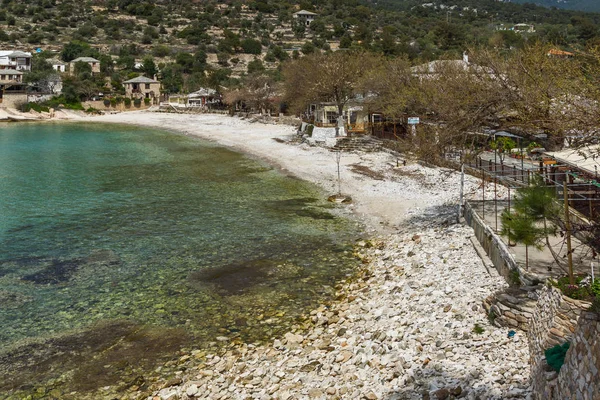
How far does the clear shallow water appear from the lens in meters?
14.1

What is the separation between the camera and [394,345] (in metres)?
12.2

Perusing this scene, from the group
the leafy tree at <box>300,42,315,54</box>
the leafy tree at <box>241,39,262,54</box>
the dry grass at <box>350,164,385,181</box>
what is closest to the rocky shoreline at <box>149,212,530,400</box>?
the dry grass at <box>350,164,385,181</box>

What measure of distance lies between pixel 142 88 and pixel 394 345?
371ft

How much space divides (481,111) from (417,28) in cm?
16116

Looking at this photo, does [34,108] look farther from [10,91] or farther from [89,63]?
[89,63]

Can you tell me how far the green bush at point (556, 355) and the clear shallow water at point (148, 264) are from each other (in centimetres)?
799

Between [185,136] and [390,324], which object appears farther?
[185,136]

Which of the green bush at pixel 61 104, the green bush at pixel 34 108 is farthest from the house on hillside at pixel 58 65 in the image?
the green bush at pixel 34 108

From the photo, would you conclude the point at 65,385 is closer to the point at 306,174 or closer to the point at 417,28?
the point at 306,174

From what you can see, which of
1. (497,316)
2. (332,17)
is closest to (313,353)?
(497,316)

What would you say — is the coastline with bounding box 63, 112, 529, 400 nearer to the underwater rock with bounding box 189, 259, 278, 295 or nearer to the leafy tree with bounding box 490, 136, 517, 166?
the underwater rock with bounding box 189, 259, 278, 295

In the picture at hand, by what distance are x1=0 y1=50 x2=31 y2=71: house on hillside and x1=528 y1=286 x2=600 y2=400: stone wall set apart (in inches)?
5128

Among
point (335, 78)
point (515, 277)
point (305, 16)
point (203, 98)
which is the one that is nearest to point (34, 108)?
point (203, 98)

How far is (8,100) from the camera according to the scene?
104m
